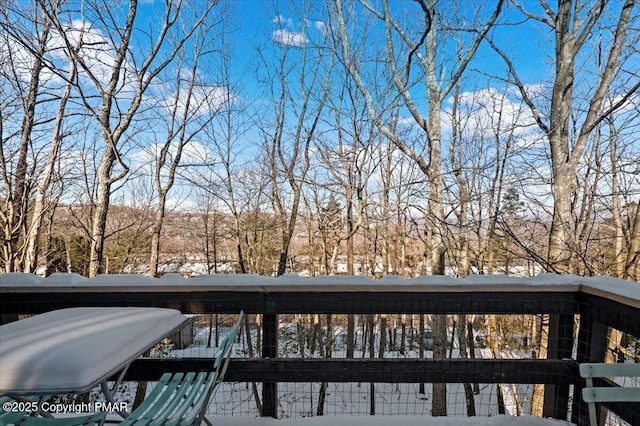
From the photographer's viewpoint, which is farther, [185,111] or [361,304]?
[185,111]

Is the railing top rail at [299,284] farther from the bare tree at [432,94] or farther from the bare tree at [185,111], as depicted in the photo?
the bare tree at [185,111]

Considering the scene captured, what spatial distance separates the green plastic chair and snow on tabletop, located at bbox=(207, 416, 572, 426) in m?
0.49

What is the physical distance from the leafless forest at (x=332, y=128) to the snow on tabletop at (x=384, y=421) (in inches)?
140

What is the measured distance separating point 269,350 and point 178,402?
0.57m

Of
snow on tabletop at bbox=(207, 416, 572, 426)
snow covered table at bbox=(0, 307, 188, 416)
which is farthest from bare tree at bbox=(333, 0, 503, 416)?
snow covered table at bbox=(0, 307, 188, 416)

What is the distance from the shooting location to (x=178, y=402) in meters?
1.35

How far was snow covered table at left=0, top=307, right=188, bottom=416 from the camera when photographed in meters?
0.96

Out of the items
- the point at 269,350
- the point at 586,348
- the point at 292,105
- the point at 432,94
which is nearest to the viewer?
the point at 586,348

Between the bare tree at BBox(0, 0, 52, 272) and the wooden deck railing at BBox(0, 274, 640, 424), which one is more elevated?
the bare tree at BBox(0, 0, 52, 272)

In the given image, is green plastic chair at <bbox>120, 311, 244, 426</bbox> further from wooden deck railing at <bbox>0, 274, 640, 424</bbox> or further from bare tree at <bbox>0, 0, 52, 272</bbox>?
bare tree at <bbox>0, 0, 52, 272</bbox>

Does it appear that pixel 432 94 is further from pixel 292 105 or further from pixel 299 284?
pixel 299 284

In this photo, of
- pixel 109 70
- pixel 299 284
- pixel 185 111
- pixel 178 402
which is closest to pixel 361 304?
pixel 299 284

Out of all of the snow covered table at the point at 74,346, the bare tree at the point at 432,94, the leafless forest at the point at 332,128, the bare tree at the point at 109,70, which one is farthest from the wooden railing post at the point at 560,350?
the bare tree at the point at 109,70

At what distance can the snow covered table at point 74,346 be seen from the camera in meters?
0.96
